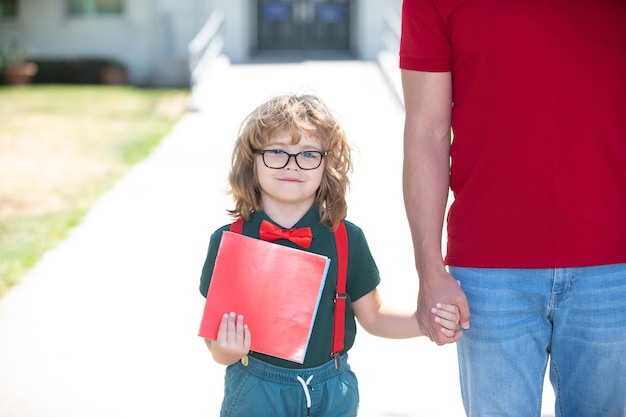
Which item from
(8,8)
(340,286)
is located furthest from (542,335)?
(8,8)

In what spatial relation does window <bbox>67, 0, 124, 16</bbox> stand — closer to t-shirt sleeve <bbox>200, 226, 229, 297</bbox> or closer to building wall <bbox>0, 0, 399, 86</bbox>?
building wall <bbox>0, 0, 399, 86</bbox>

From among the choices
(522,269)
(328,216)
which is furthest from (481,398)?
(328,216)

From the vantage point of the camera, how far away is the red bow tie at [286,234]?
2.68m

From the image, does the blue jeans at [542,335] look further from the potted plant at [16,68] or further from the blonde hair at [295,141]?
the potted plant at [16,68]

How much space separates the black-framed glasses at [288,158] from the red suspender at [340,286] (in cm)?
22

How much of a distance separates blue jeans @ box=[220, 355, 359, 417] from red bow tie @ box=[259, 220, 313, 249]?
385 millimetres

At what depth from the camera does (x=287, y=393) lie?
2.69m

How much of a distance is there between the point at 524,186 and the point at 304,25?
20.9 meters

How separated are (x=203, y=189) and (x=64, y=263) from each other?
8.58 feet

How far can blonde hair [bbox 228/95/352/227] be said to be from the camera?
2.71m

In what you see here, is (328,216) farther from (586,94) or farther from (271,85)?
(271,85)

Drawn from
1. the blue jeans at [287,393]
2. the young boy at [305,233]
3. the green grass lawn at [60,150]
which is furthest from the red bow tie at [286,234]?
the green grass lawn at [60,150]

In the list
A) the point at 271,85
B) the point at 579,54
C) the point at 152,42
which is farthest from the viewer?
the point at 152,42

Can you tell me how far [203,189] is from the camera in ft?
30.8
